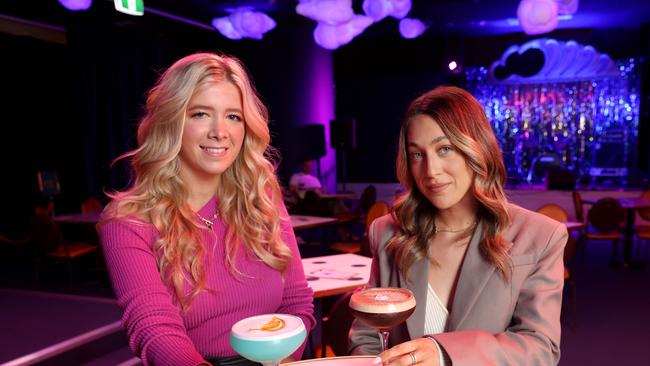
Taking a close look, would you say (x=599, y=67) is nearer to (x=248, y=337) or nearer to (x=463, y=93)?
(x=463, y=93)

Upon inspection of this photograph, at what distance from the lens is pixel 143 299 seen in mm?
1521

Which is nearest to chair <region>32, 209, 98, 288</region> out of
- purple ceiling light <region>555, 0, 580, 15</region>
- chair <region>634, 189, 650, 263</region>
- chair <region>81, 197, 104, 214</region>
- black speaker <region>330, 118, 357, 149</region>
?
chair <region>81, 197, 104, 214</region>

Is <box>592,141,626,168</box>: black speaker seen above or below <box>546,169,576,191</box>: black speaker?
above

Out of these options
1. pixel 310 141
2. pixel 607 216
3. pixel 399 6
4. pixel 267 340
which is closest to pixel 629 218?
pixel 607 216

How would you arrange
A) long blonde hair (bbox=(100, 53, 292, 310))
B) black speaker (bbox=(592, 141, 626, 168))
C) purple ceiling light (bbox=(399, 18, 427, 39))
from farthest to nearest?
black speaker (bbox=(592, 141, 626, 168)) → purple ceiling light (bbox=(399, 18, 427, 39)) → long blonde hair (bbox=(100, 53, 292, 310))

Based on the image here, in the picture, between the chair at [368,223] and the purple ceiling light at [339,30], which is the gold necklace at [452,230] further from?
the purple ceiling light at [339,30]

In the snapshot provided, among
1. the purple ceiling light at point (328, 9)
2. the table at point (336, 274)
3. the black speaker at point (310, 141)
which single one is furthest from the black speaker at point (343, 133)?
the table at point (336, 274)

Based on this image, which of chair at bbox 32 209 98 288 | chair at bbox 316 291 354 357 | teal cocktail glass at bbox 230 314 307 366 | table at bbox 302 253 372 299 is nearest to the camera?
teal cocktail glass at bbox 230 314 307 366

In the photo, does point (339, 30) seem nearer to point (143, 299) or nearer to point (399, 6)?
point (399, 6)

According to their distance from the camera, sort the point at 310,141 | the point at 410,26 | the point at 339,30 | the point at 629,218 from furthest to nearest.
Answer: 1. the point at 310,141
2. the point at 410,26
3. the point at 339,30
4. the point at 629,218

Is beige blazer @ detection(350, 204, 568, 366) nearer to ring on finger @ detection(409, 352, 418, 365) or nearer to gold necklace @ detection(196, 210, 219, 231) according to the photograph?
ring on finger @ detection(409, 352, 418, 365)

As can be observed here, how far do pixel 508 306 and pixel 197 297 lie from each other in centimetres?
98

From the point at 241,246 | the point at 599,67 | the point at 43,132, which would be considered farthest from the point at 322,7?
the point at 599,67

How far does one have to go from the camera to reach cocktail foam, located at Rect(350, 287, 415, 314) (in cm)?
125
